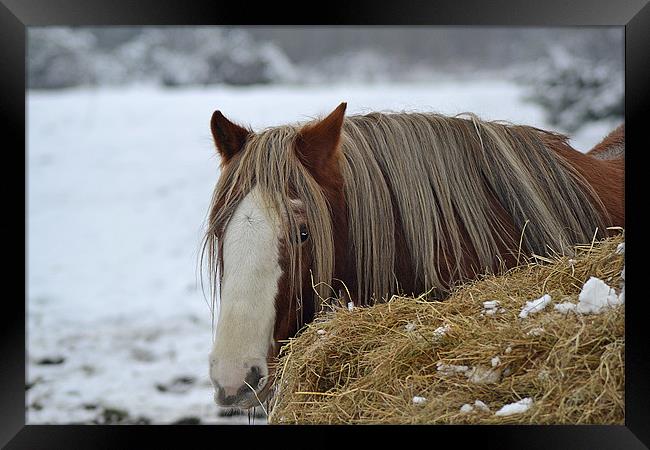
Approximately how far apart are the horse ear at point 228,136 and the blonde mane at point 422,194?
45 millimetres

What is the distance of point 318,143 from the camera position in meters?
2.37

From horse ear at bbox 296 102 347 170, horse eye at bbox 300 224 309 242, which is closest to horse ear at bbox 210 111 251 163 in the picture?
horse ear at bbox 296 102 347 170

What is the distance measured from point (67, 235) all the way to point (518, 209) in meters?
4.72

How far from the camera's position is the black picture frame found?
8.25 feet

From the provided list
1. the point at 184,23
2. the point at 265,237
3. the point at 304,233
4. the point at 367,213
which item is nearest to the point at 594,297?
the point at 367,213

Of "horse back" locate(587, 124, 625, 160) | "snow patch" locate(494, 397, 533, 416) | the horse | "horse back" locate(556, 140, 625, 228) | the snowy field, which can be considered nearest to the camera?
"snow patch" locate(494, 397, 533, 416)

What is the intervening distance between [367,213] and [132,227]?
13.9 feet

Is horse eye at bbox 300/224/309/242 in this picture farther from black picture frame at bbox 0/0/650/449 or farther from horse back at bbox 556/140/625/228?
horse back at bbox 556/140/625/228

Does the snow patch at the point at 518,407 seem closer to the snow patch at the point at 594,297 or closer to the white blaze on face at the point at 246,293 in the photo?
the snow patch at the point at 594,297

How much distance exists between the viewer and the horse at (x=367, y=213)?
2164 millimetres

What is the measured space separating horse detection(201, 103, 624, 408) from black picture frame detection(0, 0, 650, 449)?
0.34 m

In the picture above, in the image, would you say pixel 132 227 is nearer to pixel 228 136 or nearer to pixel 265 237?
pixel 228 136

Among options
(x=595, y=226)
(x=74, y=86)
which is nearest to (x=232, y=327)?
(x=595, y=226)

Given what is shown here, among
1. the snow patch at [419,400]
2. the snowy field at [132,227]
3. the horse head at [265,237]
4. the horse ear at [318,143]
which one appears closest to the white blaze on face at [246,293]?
the horse head at [265,237]
